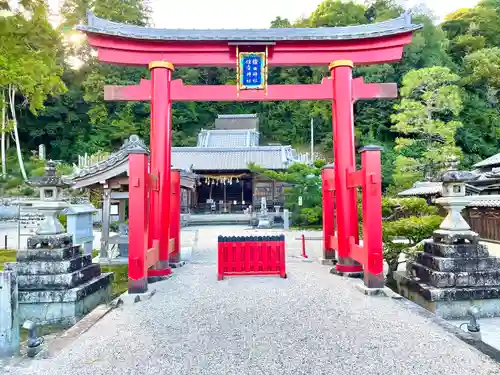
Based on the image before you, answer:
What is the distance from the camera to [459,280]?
5172 millimetres

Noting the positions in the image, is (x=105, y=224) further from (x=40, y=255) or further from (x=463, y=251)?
(x=463, y=251)

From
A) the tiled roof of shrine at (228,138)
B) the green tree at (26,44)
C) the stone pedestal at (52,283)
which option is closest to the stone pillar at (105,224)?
the green tree at (26,44)

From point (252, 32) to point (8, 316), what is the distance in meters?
6.65

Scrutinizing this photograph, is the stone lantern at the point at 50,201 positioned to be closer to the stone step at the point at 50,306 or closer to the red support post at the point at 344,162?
the stone step at the point at 50,306

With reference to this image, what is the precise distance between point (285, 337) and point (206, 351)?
89cm

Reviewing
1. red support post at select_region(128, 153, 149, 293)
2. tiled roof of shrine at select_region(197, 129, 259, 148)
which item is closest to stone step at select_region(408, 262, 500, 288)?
red support post at select_region(128, 153, 149, 293)

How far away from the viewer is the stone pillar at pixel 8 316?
11.5 feet

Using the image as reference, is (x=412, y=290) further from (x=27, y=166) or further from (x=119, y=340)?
(x=27, y=166)

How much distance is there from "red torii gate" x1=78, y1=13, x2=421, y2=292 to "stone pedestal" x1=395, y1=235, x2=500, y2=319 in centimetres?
164

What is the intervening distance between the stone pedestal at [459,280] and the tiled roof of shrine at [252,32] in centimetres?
449

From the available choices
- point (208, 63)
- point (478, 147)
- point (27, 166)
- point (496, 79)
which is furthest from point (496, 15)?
point (27, 166)

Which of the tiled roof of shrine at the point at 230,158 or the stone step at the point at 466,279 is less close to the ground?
the tiled roof of shrine at the point at 230,158

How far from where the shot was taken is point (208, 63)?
7492 millimetres

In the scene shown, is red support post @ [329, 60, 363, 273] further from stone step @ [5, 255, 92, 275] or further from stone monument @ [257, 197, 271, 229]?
stone monument @ [257, 197, 271, 229]
